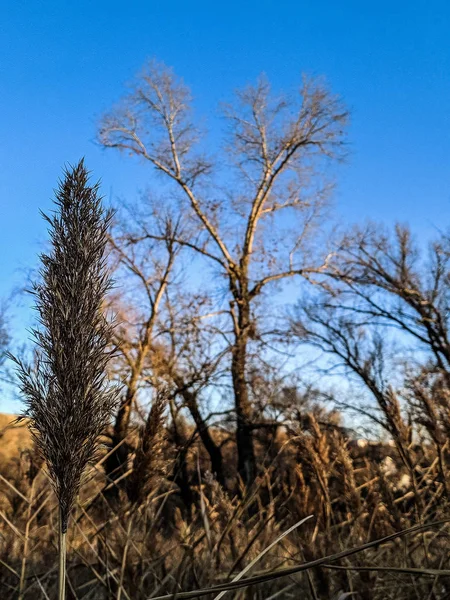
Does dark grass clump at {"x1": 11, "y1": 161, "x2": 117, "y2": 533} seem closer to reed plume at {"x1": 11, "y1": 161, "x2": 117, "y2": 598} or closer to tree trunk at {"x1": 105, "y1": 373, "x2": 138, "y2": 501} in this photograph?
reed plume at {"x1": 11, "y1": 161, "x2": 117, "y2": 598}

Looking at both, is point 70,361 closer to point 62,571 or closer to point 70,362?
point 70,362

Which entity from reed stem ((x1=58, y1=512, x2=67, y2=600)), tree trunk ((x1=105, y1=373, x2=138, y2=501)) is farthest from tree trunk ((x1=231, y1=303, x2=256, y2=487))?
reed stem ((x1=58, y1=512, x2=67, y2=600))

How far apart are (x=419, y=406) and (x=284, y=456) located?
46.5ft

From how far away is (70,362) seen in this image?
101 centimetres

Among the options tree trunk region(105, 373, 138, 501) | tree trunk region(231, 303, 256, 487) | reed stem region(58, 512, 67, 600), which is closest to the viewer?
reed stem region(58, 512, 67, 600)

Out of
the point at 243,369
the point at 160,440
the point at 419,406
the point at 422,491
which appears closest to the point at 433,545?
the point at 422,491

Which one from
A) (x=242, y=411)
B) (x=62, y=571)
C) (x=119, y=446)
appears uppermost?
(x=242, y=411)

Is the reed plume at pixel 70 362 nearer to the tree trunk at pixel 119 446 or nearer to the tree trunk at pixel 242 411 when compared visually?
the tree trunk at pixel 119 446

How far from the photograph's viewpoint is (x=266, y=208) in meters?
17.8

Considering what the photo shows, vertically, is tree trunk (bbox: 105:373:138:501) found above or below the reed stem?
above

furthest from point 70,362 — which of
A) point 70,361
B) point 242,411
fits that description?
point 242,411

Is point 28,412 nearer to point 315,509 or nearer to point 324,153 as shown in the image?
point 315,509

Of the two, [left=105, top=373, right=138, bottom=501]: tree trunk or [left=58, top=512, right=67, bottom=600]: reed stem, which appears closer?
[left=58, top=512, right=67, bottom=600]: reed stem

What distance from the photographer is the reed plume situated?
100 cm
